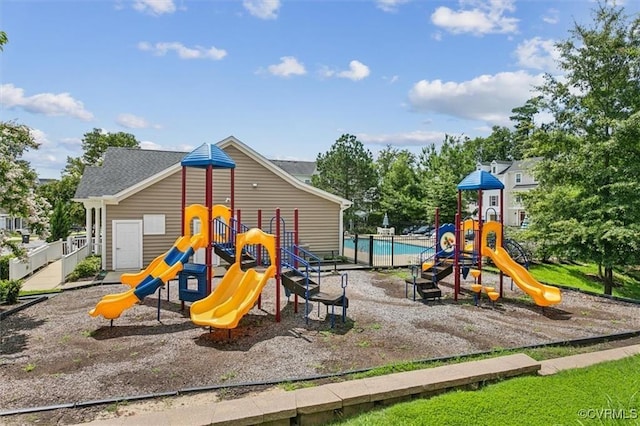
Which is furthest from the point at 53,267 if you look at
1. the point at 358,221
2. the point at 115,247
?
the point at 358,221

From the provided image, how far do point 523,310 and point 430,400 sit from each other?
238 inches

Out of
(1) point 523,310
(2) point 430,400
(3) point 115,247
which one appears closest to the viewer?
(2) point 430,400

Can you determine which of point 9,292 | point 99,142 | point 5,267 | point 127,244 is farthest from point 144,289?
point 99,142

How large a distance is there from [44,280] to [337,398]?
1216 centimetres

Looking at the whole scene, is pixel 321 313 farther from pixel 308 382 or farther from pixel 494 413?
pixel 494 413

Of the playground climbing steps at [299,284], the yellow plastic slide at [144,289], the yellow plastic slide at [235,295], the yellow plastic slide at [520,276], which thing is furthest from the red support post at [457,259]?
the yellow plastic slide at [144,289]

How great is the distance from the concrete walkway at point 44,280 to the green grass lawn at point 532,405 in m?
11.1

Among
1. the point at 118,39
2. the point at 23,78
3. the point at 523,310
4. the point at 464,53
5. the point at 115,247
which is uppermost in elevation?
the point at 464,53

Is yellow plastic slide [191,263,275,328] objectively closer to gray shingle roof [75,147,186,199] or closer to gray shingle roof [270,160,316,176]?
gray shingle roof [75,147,186,199]

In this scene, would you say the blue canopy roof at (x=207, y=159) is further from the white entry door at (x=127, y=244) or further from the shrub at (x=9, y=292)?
the white entry door at (x=127, y=244)

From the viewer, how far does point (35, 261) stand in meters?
13.9

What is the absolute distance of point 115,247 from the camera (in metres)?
14.3

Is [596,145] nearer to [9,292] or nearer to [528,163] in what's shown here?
[528,163]

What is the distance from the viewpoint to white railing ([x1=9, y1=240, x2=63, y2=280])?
11977mm
